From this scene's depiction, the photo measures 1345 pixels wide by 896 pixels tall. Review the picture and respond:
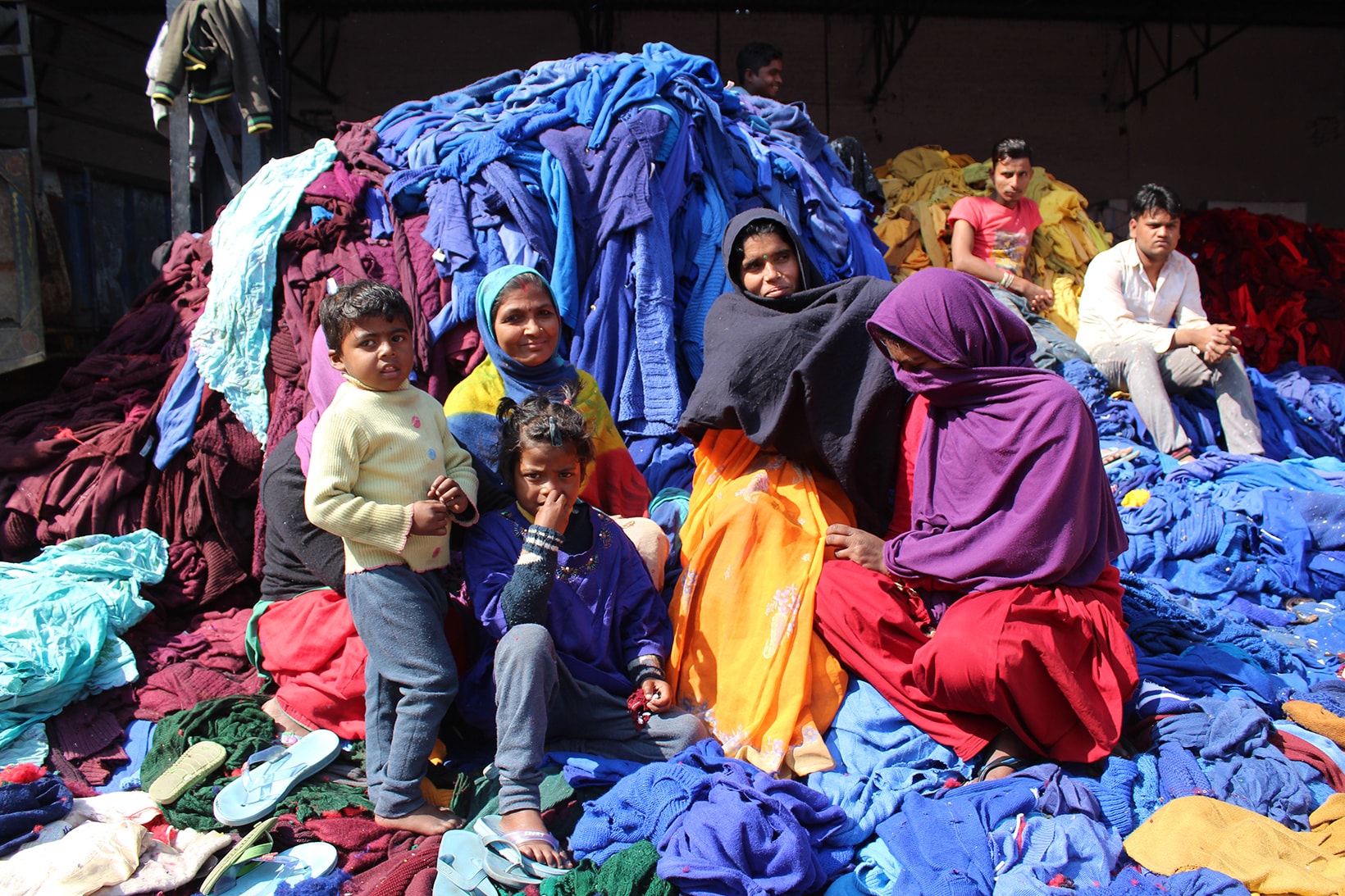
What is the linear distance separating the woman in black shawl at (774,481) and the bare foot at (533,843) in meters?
0.55

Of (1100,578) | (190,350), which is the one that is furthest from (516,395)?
(1100,578)

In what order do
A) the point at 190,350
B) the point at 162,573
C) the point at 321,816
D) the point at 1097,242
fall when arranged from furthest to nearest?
the point at 1097,242 → the point at 190,350 → the point at 162,573 → the point at 321,816

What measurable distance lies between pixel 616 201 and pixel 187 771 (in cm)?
249

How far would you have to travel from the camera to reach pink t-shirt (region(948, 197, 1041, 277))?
17.2 ft

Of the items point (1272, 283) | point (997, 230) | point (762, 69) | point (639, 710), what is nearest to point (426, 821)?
point (639, 710)

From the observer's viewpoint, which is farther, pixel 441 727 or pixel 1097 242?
pixel 1097 242

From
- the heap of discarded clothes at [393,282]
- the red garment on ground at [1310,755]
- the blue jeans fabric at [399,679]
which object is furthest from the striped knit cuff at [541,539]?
the red garment on ground at [1310,755]

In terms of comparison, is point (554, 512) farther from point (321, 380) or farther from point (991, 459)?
point (321, 380)

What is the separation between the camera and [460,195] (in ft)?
12.1

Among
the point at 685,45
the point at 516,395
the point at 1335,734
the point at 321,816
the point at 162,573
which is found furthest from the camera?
the point at 685,45

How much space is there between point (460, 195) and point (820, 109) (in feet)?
24.1

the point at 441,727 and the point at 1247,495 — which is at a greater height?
the point at 1247,495

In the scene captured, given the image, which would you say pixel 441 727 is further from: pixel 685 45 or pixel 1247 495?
pixel 685 45

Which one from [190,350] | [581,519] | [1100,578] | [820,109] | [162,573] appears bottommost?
[162,573]
